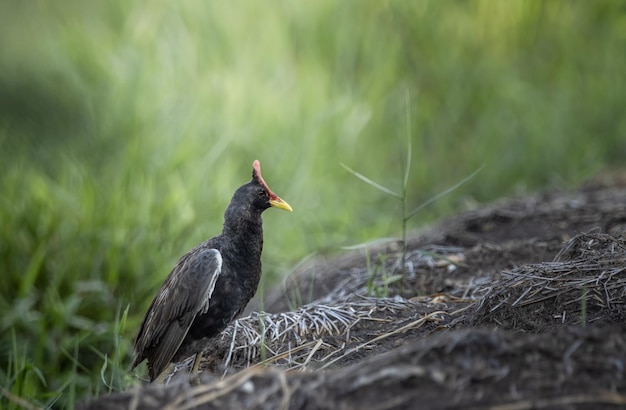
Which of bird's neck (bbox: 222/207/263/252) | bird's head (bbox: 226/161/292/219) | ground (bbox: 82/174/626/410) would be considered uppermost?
bird's head (bbox: 226/161/292/219)

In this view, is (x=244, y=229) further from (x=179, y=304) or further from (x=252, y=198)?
(x=179, y=304)

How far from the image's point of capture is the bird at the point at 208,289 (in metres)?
2.97

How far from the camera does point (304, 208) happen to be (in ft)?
19.9

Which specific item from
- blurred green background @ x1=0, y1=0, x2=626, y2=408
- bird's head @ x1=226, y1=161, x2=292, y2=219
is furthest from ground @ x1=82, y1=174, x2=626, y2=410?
blurred green background @ x1=0, y1=0, x2=626, y2=408

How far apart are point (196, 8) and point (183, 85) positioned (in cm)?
97

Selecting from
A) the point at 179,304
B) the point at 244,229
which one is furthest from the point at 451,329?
the point at 179,304

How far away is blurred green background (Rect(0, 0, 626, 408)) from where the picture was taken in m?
4.62

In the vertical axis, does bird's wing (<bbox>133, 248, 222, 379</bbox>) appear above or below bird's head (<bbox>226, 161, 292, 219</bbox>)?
below

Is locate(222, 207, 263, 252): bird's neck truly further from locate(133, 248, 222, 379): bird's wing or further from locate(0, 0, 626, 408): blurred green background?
locate(0, 0, 626, 408): blurred green background

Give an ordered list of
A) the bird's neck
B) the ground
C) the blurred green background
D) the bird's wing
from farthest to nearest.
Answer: the blurred green background, the bird's neck, the bird's wing, the ground

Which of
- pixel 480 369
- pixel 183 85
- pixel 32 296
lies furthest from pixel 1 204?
pixel 480 369

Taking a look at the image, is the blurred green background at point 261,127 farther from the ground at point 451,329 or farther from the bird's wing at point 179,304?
the ground at point 451,329

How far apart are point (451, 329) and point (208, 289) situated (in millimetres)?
855

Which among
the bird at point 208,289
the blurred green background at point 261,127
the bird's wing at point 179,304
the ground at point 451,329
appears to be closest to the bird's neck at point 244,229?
the bird at point 208,289
